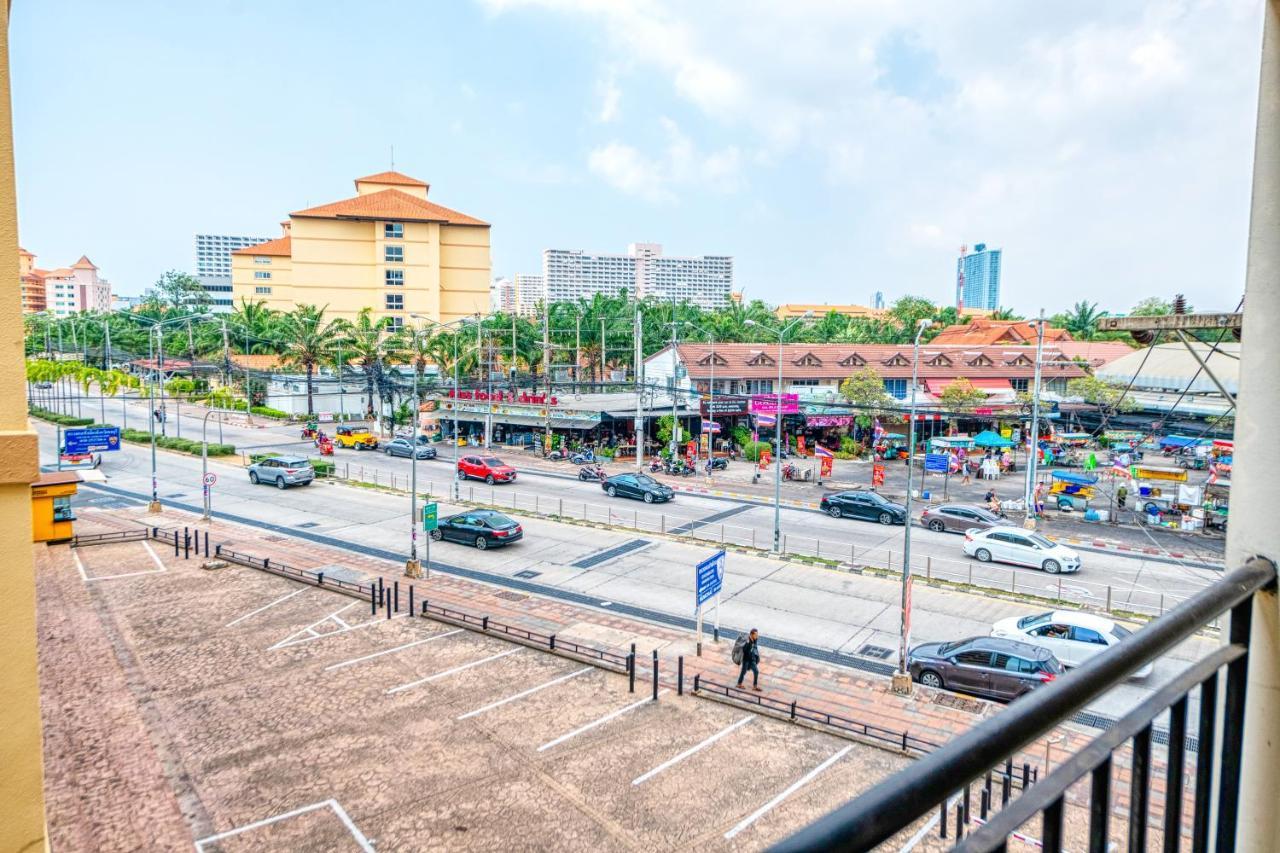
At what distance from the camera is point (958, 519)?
30.2 m

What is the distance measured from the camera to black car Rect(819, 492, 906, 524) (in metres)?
31.4

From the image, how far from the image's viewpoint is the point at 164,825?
11.0 meters

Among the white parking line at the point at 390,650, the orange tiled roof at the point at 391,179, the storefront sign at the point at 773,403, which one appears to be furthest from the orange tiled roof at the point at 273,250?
the white parking line at the point at 390,650

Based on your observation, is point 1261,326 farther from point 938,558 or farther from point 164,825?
point 938,558

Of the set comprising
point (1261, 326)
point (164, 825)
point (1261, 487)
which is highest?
point (1261, 326)

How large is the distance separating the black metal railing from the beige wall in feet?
→ 10.1

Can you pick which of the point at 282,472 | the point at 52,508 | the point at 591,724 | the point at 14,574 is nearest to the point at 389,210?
the point at 282,472

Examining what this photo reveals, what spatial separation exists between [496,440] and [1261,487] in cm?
5257

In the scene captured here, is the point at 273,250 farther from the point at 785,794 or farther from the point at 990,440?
the point at 785,794

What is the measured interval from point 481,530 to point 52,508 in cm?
1247

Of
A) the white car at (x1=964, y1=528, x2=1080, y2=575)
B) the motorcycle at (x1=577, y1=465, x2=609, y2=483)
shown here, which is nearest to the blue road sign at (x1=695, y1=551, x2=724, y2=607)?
the white car at (x1=964, y1=528, x2=1080, y2=575)

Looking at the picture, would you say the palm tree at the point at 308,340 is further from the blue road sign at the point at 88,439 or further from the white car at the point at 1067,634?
the white car at the point at 1067,634

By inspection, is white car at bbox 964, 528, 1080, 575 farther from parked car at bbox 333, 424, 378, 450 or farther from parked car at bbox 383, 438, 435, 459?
parked car at bbox 333, 424, 378, 450

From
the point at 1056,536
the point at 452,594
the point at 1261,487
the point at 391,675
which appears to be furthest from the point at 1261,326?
the point at 1056,536
